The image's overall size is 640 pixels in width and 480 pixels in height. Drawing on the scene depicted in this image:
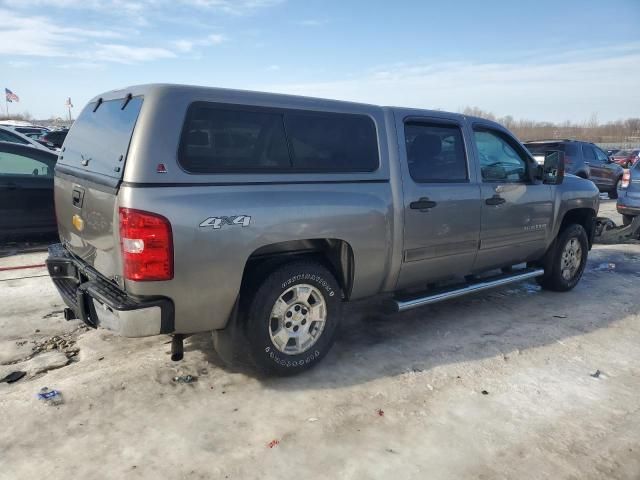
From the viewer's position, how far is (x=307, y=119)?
3.58m

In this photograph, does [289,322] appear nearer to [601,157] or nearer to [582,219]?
[582,219]

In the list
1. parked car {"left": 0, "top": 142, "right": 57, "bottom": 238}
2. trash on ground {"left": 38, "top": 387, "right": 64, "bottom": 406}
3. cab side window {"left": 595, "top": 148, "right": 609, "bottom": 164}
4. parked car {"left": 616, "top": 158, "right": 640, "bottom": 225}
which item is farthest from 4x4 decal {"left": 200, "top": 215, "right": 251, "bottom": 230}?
cab side window {"left": 595, "top": 148, "right": 609, "bottom": 164}

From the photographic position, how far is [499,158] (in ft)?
16.4

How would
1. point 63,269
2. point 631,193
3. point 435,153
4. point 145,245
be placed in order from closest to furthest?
point 145,245 → point 63,269 → point 435,153 → point 631,193

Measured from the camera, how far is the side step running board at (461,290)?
165 inches

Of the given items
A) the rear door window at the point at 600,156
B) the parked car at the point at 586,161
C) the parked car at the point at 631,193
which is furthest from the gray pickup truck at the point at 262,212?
the rear door window at the point at 600,156

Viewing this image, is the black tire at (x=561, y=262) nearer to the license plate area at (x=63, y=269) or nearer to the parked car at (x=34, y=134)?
the license plate area at (x=63, y=269)

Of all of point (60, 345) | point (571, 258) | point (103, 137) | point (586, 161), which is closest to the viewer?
point (103, 137)

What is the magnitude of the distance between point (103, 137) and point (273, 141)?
116 cm

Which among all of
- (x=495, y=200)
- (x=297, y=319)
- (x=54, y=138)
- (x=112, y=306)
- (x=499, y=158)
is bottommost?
(x=297, y=319)

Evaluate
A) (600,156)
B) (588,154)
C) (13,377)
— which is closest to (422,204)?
(13,377)

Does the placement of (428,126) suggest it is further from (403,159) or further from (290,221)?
(290,221)

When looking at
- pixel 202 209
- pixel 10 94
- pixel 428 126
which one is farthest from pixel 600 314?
pixel 10 94

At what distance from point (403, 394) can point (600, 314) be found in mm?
2956
